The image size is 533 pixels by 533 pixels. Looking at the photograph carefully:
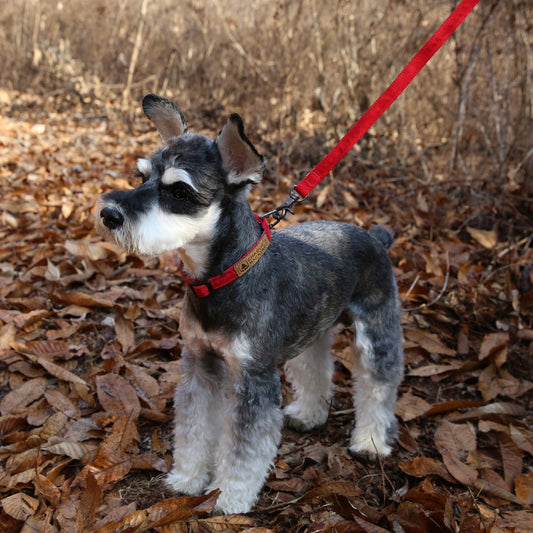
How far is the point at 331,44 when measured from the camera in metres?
9.02

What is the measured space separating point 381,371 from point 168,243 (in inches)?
73.5

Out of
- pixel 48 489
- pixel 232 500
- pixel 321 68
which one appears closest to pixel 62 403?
pixel 48 489

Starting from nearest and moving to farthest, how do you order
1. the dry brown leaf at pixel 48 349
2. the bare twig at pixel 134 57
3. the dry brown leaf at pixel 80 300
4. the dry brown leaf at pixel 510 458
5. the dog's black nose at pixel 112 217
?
the dog's black nose at pixel 112 217
the dry brown leaf at pixel 510 458
the dry brown leaf at pixel 48 349
the dry brown leaf at pixel 80 300
the bare twig at pixel 134 57

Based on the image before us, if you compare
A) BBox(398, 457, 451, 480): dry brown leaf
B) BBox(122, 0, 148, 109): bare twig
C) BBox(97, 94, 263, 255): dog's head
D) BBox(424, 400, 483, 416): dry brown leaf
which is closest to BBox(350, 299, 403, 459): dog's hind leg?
Result: BBox(398, 457, 451, 480): dry brown leaf

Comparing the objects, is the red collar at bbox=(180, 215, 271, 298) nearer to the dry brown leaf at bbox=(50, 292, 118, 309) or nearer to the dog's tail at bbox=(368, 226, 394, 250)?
the dog's tail at bbox=(368, 226, 394, 250)

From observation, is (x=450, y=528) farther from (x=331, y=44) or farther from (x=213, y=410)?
(x=331, y=44)

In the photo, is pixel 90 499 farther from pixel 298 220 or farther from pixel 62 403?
pixel 298 220

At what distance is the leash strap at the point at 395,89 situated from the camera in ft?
10.1

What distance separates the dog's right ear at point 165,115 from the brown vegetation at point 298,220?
1.90 meters

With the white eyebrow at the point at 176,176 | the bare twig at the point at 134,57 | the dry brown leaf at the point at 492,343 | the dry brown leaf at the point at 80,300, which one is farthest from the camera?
the bare twig at the point at 134,57

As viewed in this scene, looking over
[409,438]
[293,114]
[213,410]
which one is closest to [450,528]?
[409,438]

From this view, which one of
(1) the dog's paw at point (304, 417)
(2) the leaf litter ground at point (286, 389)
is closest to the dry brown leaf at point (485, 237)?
(2) the leaf litter ground at point (286, 389)

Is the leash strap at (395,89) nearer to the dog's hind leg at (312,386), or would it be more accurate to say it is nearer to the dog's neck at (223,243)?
the dog's neck at (223,243)

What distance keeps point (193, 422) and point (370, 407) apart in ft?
4.25
